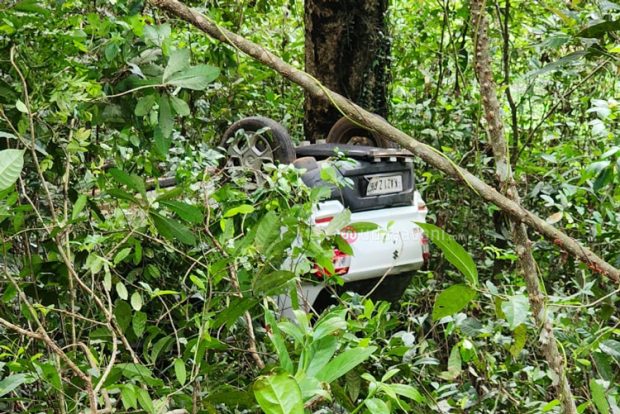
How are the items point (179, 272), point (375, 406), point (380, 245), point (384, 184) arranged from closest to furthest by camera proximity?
point (375, 406), point (179, 272), point (380, 245), point (384, 184)

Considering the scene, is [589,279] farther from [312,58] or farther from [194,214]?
[312,58]

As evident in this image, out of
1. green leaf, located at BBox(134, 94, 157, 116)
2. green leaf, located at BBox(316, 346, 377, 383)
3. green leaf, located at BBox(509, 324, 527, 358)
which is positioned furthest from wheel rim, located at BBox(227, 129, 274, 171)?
green leaf, located at BBox(316, 346, 377, 383)

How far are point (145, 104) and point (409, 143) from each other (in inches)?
33.5

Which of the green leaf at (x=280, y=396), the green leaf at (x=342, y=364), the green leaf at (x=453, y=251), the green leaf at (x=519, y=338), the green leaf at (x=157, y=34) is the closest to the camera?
the green leaf at (x=280, y=396)

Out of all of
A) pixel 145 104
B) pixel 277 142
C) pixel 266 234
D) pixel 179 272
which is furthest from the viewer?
pixel 277 142

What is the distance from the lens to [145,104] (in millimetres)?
2404

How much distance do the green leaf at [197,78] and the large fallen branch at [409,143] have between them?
5.7 inches

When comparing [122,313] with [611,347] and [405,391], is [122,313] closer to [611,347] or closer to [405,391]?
[405,391]

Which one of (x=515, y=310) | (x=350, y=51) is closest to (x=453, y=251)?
(x=515, y=310)

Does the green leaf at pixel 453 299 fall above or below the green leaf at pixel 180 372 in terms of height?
above

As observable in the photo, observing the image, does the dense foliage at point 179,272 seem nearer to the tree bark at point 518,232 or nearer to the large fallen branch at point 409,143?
the tree bark at point 518,232

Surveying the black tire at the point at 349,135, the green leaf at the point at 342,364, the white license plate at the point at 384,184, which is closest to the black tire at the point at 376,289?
the white license plate at the point at 384,184

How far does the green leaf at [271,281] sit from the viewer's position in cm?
206

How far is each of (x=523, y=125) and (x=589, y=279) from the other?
2.93 meters
